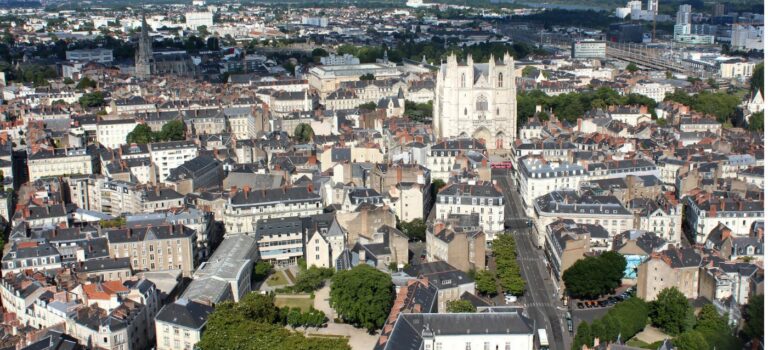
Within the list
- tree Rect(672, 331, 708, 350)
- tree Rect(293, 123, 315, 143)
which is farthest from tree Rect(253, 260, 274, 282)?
tree Rect(293, 123, 315, 143)

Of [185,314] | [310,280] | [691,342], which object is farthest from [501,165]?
[185,314]

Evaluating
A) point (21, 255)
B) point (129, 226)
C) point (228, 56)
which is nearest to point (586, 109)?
point (129, 226)

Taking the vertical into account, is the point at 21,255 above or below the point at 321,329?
above

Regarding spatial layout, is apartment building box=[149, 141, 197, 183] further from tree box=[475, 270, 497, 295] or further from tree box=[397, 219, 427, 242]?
tree box=[475, 270, 497, 295]

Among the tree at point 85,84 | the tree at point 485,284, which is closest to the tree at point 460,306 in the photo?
the tree at point 485,284

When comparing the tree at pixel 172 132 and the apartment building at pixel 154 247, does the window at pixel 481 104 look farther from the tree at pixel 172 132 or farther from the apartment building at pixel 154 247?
the apartment building at pixel 154 247

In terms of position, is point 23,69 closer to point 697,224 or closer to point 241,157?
→ point 241,157

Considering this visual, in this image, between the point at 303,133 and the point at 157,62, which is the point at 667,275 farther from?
the point at 157,62
